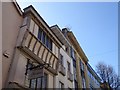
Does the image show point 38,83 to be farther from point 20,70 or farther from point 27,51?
point 27,51

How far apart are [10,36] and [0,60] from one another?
1.99m

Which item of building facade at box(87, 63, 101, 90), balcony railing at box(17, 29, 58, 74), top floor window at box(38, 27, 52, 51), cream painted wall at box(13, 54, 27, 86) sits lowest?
building facade at box(87, 63, 101, 90)

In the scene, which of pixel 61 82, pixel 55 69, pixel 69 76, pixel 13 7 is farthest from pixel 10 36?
pixel 69 76

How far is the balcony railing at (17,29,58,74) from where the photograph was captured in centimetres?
1111

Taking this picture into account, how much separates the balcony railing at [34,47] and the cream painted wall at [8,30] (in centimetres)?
48

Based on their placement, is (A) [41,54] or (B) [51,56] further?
(B) [51,56]

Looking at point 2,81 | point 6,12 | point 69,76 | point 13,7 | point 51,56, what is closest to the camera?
point 2,81

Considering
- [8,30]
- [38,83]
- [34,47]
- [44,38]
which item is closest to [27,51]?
[34,47]

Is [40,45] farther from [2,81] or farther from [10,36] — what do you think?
[2,81]

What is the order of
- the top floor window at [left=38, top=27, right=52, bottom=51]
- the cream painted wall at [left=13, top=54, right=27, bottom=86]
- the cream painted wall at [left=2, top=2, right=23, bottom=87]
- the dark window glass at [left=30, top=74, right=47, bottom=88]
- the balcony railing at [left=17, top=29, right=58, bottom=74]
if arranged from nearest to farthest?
1. the cream painted wall at [left=2, top=2, right=23, bottom=87]
2. the cream painted wall at [left=13, top=54, right=27, bottom=86]
3. the balcony railing at [left=17, top=29, right=58, bottom=74]
4. the dark window glass at [left=30, top=74, right=47, bottom=88]
5. the top floor window at [left=38, top=27, right=52, bottom=51]

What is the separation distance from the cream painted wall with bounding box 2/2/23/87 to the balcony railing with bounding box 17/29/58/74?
477 millimetres

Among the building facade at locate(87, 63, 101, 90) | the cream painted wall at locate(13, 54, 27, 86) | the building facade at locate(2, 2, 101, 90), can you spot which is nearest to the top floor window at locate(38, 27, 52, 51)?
the building facade at locate(2, 2, 101, 90)

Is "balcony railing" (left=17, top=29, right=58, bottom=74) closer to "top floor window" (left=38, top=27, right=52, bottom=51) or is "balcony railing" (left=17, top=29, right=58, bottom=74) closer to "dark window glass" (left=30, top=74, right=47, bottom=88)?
"top floor window" (left=38, top=27, right=52, bottom=51)

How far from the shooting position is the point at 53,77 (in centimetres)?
1444
